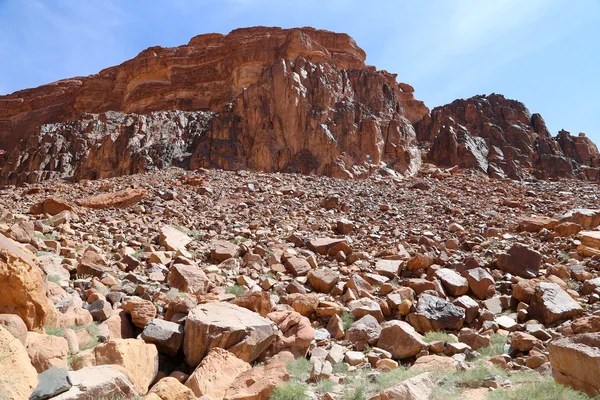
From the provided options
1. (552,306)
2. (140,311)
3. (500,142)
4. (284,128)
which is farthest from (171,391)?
(500,142)

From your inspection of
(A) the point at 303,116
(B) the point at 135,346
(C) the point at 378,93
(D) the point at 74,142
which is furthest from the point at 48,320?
(D) the point at 74,142

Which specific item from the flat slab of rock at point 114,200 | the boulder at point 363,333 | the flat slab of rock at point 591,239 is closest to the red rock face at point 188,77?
the flat slab of rock at point 114,200

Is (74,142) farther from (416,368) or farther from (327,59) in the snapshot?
(416,368)

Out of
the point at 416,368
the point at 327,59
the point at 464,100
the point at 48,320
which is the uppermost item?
the point at 327,59

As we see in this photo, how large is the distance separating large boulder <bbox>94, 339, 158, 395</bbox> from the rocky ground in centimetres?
2

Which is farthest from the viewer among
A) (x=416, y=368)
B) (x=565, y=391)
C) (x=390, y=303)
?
(x=390, y=303)

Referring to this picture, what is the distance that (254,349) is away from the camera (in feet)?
14.2

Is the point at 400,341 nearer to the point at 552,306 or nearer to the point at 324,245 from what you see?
the point at 552,306

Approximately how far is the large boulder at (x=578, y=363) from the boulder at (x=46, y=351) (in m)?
4.23

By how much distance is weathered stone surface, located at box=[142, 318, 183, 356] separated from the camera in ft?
13.9

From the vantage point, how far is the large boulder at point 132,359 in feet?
11.6

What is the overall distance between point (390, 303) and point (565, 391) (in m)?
2.75

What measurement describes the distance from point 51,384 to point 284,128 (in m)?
26.1

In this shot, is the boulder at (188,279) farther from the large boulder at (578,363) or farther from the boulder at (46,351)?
the large boulder at (578,363)
